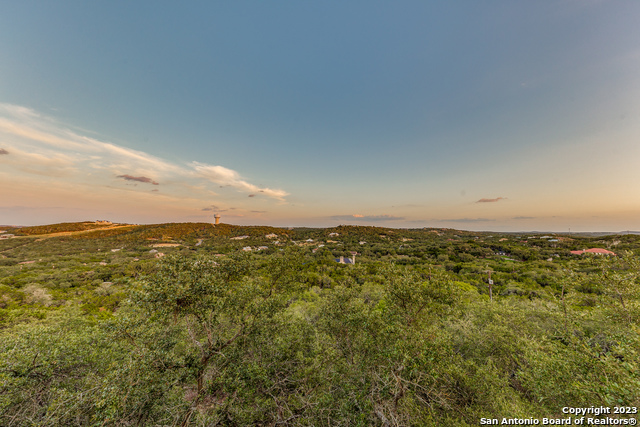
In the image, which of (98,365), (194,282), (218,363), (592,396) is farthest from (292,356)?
(592,396)

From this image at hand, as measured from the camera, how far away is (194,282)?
1145cm

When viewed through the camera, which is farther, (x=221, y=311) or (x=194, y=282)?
(x=221, y=311)

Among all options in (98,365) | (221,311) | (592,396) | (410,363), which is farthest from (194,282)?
(592,396)

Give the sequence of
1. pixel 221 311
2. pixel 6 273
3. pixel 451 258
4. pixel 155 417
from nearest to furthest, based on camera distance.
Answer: pixel 155 417
pixel 221 311
pixel 6 273
pixel 451 258

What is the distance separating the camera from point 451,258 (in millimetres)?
96562

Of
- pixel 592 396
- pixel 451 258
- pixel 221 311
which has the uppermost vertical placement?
pixel 221 311

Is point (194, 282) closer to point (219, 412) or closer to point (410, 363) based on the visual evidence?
point (219, 412)

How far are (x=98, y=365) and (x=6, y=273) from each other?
250 feet

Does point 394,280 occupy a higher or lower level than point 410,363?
higher

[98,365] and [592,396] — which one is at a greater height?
[592,396]

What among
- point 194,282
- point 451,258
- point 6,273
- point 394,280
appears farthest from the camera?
point 451,258

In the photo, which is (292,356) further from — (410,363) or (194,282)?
(194,282)

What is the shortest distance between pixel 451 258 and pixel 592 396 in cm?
10315

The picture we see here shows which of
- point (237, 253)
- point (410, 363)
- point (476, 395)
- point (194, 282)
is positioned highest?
point (237, 253)
